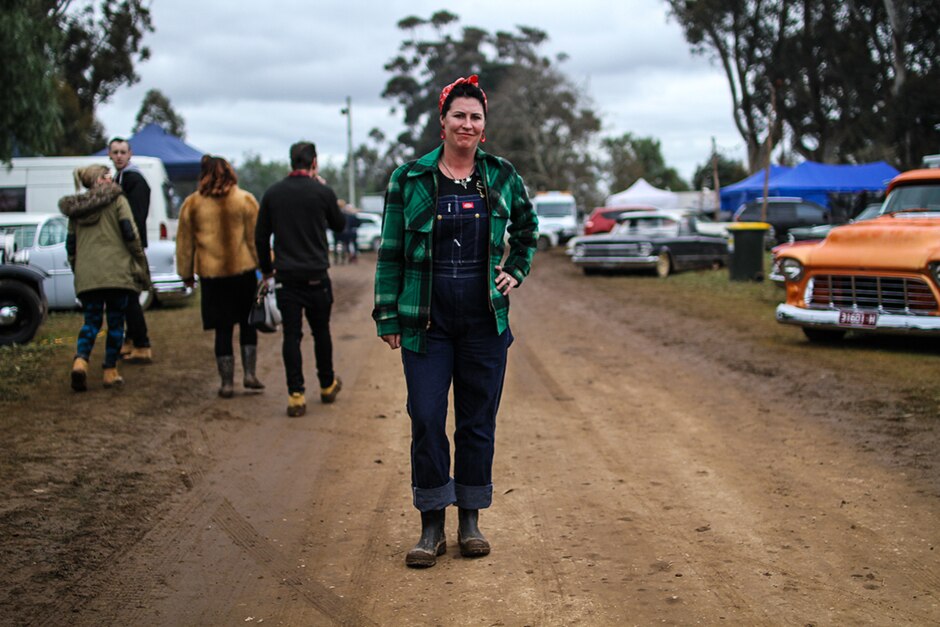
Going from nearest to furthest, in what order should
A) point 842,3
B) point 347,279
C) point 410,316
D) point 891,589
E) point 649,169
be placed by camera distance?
point 891,589 → point 410,316 → point 347,279 → point 842,3 → point 649,169

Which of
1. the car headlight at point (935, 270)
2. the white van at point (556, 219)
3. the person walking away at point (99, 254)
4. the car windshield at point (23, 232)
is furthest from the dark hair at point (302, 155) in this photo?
the white van at point (556, 219)

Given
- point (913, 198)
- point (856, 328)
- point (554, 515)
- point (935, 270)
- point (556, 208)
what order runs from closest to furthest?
point (554, 515), point (935, 270), point (856, 328), point (913, 198), point (556, 208)

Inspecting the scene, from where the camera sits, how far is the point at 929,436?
6.79 metres

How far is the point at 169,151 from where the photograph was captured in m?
27.5

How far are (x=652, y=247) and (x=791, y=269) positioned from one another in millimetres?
12019

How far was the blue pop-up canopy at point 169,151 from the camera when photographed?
26844 mm

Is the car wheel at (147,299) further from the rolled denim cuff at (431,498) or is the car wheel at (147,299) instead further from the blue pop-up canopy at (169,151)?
the rolled denim cuff at (431,498)

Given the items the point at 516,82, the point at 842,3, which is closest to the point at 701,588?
the point at 842,3

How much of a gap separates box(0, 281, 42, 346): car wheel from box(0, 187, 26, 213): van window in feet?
32.5

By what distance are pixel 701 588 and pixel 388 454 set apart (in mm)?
2872

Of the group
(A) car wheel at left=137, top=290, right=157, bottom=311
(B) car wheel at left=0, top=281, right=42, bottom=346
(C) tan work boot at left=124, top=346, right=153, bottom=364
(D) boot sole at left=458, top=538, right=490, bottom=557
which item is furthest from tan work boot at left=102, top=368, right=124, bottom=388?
(A) car wheel at left=137, top=290, right=157, bottom=311

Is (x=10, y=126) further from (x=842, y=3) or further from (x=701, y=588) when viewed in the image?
(x=842, y=3)

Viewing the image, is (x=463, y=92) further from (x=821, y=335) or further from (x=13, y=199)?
(x=13, y=199)

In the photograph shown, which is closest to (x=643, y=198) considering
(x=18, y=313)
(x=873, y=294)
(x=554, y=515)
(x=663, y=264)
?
(x=663, y=264)
